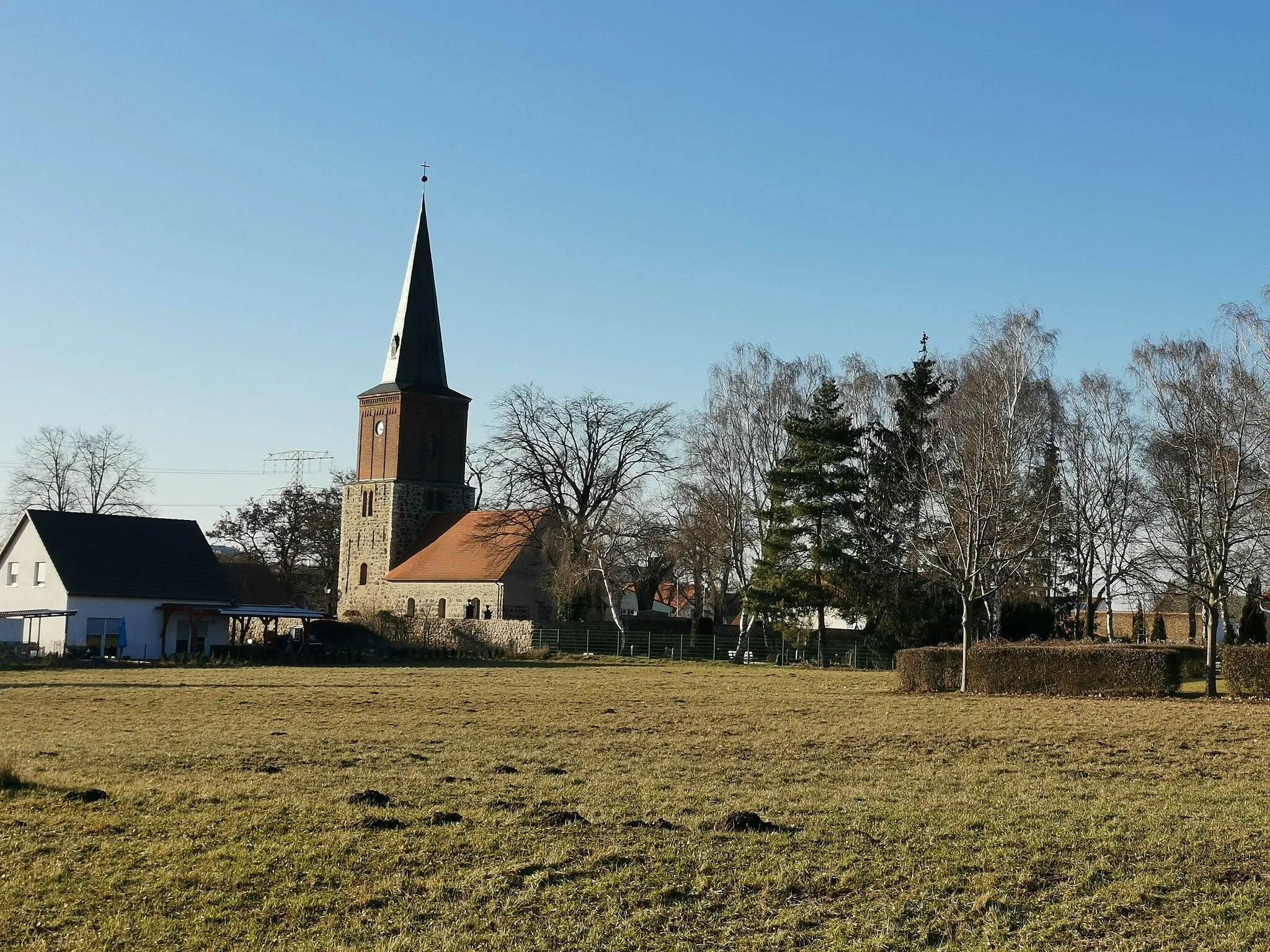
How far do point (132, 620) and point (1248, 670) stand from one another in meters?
39.1

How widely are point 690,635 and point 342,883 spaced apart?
46256mm

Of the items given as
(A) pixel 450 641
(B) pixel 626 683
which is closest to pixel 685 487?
(A) pixel 450 641

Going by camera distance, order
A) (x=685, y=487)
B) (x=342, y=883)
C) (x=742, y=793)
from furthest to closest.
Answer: (x=685, y=487)
(x=742, y=793)
(x=342, y=883)

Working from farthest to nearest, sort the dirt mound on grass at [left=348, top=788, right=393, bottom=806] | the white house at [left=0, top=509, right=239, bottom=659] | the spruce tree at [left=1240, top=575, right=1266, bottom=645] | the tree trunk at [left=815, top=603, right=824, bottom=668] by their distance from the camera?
the spruce tree at [left=1240, top=575, right=1266, bottom=645], the white house at [left=0, top=509, right=239, bottom=659], the tree trunk at [left=815, top=603, right=824, bottom=668], the dirt mound on grass at [left=348, top=788, right=393, bottom=806]

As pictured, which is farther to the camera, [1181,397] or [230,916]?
[1181,397]

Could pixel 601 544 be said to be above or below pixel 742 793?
above

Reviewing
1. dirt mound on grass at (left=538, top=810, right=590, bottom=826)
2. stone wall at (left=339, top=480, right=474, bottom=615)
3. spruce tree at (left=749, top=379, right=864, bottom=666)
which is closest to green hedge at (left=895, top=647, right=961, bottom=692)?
spruce tree at (left=749, top=379, right=864, bottom=666)

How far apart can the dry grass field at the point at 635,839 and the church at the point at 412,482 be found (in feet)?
160

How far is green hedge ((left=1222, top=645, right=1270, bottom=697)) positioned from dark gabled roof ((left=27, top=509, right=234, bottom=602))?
1513 inches

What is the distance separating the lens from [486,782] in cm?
1363

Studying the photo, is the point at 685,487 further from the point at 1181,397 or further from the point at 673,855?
the point at 673,855

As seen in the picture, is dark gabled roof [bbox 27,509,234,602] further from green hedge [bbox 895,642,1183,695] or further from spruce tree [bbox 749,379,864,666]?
green hedge [bbox 895,642,1183,695]

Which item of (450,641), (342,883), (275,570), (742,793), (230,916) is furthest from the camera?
(275,570)

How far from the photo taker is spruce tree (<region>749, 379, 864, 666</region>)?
46562 mm
